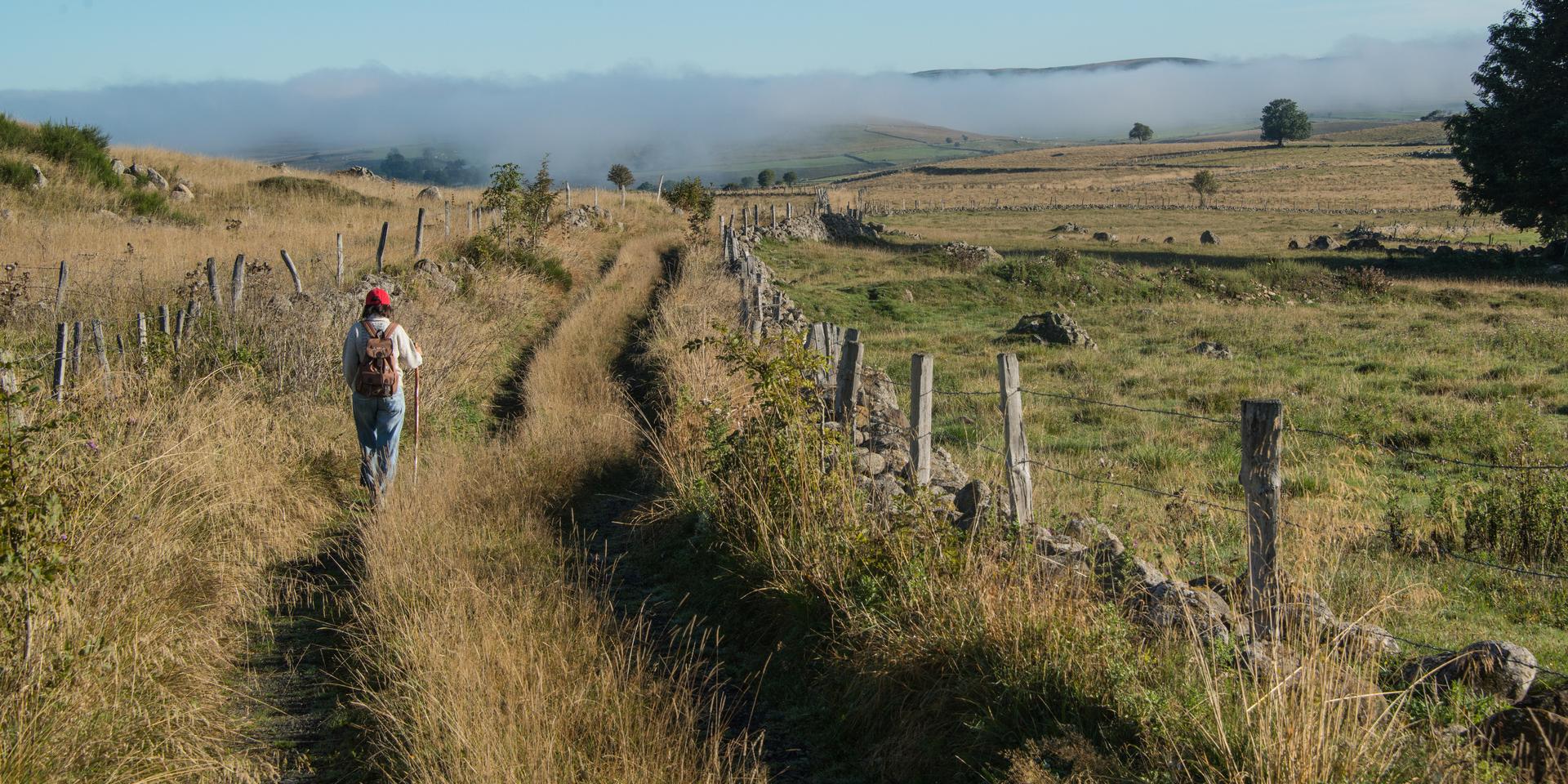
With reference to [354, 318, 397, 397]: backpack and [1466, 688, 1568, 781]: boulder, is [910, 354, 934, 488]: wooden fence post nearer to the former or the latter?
[1466, 688, 1568, 781]: boulder

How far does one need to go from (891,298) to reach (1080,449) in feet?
48.3

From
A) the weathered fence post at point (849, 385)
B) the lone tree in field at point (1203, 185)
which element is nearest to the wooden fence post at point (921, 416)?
the weathered fence post at point (849, 385)

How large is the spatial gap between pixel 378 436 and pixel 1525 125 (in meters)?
38.9

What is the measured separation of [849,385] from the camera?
7.76 metres

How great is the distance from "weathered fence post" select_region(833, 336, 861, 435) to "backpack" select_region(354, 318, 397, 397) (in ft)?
11.8

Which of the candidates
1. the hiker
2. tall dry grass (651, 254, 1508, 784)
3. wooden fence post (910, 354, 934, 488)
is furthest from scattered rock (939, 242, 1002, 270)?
wooden fence post (910, 354, 934, 488)

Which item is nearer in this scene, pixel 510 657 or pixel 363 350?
pixel 510 657

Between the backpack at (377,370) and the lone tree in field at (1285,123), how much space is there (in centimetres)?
14782

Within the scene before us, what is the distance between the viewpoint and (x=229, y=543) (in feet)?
24.5

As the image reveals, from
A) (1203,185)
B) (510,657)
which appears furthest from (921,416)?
(1203,185)

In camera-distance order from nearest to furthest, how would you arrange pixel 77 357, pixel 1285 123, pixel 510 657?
pixel 510 657
pixel 77 357
pixel 1285 123

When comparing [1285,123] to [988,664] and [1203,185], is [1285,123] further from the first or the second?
[988,664]

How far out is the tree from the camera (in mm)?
34062

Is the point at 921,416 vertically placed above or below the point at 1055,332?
above
